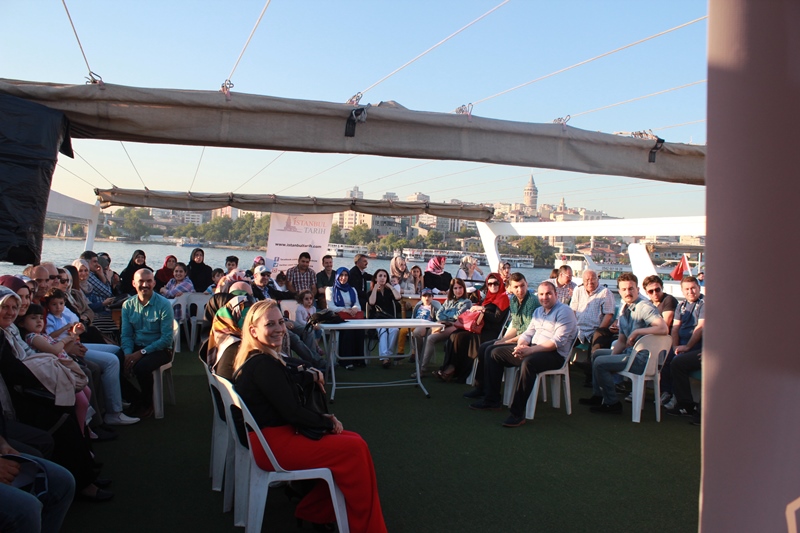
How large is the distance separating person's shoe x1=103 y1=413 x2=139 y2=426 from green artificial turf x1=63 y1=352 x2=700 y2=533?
0.09 m

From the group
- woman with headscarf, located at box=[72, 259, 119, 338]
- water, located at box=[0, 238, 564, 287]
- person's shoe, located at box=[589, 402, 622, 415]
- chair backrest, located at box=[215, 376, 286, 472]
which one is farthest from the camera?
water, located at box=[0, 238, 564, 287]

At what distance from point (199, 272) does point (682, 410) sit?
778 cm

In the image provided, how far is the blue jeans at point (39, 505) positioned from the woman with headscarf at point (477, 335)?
16.3ft

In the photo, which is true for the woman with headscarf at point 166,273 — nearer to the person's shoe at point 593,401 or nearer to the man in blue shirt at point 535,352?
the man in blue shirt at point 535,352

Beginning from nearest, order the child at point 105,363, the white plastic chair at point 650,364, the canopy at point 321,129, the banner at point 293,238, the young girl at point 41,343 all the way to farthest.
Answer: the canopy at point 321,129, the young girl at point 41,343, the child at point 105,363, the white plastic chair at point 650,364, the banner at point 293,238

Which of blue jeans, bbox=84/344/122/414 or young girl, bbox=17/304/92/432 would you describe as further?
blue jeans, bbox=84/344/122/414

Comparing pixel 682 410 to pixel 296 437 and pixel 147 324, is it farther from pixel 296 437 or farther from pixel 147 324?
pixel 147 324

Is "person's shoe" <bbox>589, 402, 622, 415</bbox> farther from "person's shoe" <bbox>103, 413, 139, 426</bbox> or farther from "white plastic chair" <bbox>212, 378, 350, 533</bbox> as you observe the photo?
"person's shoe" <bbox>103, 413, 139, 426</bbox>

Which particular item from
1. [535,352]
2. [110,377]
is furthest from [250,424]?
[535,352]

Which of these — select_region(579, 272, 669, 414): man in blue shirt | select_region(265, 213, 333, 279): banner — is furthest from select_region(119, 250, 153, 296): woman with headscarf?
select_region(579, 272, 669, 414): man in blue shirt

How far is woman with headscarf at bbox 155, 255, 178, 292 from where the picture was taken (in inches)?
396

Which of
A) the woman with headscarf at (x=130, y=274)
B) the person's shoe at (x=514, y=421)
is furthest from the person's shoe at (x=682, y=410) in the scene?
the woman with headscarf at (x=130, y=274)

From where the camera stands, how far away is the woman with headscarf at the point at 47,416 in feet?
10.9

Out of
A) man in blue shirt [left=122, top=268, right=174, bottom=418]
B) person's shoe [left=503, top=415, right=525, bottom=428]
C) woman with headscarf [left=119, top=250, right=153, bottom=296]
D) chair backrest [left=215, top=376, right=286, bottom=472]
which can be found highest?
woman with headscarf [left=119, top=250, right=153, bottom=296]
